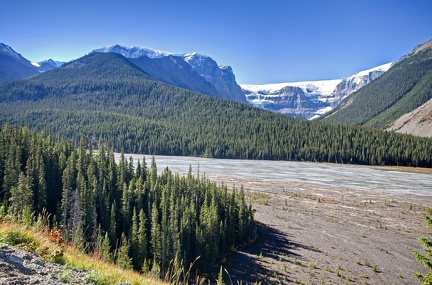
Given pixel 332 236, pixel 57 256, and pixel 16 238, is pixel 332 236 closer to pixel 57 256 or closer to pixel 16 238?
pixel 57 256

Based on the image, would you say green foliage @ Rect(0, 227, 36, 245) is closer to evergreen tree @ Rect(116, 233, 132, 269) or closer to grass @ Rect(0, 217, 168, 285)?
grass @ Rect(0, 217, 168, 285)

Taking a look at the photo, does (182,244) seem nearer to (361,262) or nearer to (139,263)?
(139,263)

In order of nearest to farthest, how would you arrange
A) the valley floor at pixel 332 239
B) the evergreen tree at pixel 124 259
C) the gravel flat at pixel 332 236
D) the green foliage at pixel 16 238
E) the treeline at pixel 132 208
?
the green foliage at pixel 16 238
the evergreen tree at pixel 124 259
the valley floor at pixel 332 239
the gravel flat at pixel 332 236
the treeline at pixel 132 208

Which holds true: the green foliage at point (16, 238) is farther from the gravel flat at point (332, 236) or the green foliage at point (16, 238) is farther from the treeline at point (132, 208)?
the gravel flat at point (332, 236)

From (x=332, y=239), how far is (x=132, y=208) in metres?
29.3

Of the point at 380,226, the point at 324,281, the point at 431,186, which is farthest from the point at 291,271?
the point at 431,186

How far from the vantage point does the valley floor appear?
117ft

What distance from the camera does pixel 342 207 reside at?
210 ft

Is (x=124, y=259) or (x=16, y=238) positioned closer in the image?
(x=16, y=238)

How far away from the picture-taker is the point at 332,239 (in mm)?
46281

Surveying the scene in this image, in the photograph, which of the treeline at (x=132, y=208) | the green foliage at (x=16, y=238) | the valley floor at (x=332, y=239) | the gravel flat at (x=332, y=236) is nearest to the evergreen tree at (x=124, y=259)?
the treeline at (x=132, y=208)

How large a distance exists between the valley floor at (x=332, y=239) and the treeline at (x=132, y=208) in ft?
15.1

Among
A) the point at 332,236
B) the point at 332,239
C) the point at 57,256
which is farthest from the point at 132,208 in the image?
the point at 57,256

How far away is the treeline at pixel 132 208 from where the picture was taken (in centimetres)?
3891
